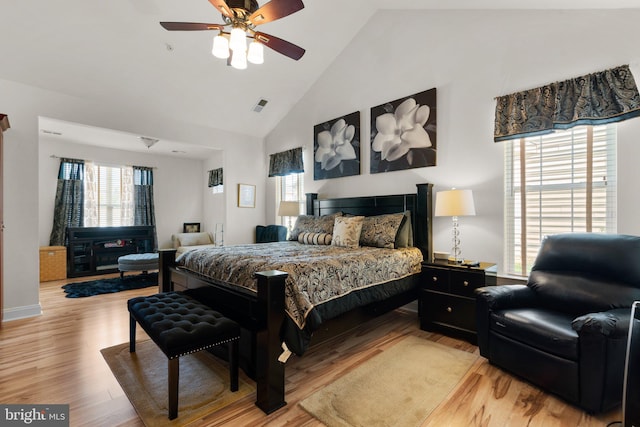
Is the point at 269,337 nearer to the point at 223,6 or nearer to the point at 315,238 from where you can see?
the point at 315,238

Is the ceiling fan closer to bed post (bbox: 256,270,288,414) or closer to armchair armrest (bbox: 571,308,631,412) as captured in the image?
bed post (bbox: 256,270,288,414)

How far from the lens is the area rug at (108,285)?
453 cm

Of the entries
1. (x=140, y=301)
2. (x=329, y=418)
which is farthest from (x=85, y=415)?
(x=329, y=418)

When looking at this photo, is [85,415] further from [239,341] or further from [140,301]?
[239,341]

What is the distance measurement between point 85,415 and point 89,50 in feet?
12.9

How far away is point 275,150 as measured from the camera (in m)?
5.90

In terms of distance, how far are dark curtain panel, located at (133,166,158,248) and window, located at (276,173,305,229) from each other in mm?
3058

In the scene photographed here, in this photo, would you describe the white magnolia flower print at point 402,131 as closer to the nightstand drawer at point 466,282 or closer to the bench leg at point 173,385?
the nightstand drawer at point 466,282

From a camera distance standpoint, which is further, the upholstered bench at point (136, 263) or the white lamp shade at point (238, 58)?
the upholstered bench at point (136, 263)

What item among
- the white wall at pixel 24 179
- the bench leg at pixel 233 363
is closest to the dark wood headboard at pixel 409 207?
the bench leg at pixel 233 363

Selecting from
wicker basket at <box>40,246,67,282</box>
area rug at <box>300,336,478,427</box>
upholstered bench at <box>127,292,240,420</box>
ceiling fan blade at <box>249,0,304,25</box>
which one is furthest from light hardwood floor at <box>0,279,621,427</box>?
ceiling fan blade at <box>249,0,304,25</box>

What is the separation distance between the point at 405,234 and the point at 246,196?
3.56 meters

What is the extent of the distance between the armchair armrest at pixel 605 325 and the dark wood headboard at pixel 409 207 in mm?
1723

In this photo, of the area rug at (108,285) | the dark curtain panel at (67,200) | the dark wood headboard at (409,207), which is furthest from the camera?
the dark curtain panel at (67,200)
